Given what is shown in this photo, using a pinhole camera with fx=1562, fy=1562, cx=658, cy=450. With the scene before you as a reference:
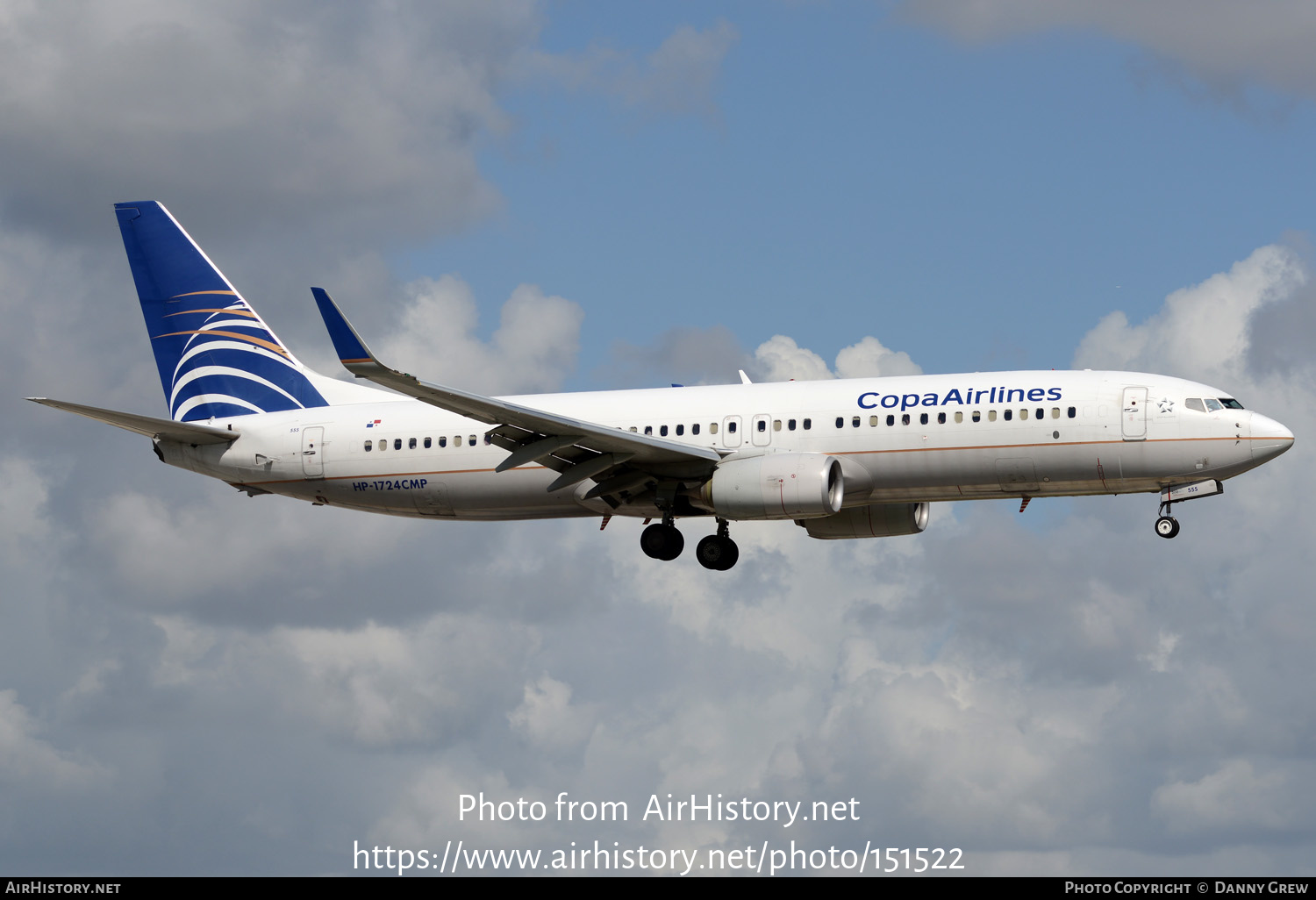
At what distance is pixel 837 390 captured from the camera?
4647cm

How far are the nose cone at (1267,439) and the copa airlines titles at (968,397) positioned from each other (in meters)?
5.44

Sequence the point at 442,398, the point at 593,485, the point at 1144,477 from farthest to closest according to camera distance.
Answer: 1. the point at 593,485
2. the point at 1144,477
3. the point at 442,398

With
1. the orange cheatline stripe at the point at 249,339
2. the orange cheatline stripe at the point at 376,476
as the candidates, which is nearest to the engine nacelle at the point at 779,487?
the orange cheatline stripe at the point at 376,476

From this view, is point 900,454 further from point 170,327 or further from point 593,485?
point 170,327

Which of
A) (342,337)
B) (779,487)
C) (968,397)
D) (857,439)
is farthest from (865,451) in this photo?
(342,337)

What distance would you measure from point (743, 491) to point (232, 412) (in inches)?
775

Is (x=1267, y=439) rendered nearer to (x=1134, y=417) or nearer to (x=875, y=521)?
(x=1134, y=417)

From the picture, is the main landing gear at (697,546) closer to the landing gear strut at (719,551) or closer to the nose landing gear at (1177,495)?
the landing gear strut at (719,551)

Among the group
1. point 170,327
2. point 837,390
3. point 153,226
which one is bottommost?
point 837,390

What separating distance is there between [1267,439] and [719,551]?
16673 millimetres

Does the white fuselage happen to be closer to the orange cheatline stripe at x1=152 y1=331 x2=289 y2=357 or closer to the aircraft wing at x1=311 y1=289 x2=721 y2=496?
the aircraft wing at x1=311 y1=289 x2=721 y2=496

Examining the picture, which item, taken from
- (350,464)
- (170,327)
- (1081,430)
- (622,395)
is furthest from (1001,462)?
(170,327)

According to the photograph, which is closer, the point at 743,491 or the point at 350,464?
the point at 743,491

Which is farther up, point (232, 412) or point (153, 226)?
point (153, 226)
